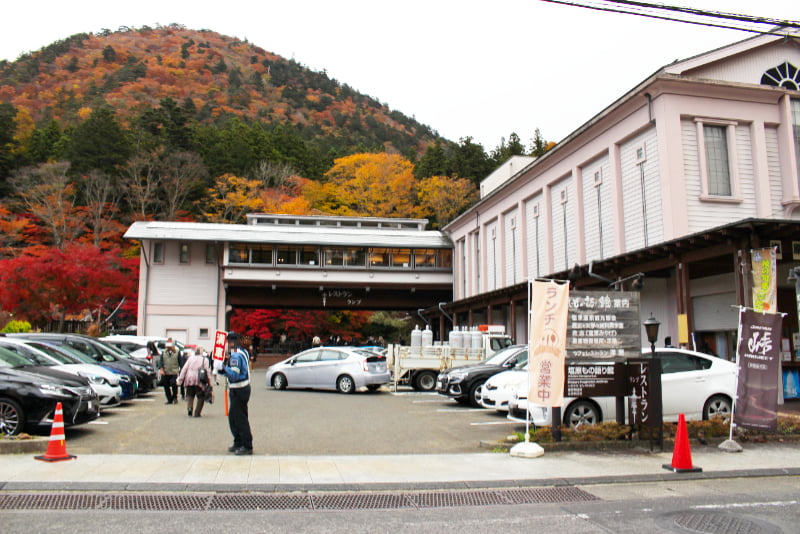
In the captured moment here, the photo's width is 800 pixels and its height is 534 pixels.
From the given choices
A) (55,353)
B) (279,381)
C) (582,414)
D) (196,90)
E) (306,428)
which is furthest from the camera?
(196,90)

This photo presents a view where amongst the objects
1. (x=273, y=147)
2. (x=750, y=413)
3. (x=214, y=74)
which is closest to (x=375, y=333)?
(x=273, y=147)

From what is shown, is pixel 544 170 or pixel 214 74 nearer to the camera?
pixel 544 170

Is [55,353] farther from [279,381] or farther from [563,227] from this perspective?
[563,227]

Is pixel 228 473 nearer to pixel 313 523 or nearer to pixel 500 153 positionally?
pixel 313 523

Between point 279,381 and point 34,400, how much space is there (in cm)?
1218

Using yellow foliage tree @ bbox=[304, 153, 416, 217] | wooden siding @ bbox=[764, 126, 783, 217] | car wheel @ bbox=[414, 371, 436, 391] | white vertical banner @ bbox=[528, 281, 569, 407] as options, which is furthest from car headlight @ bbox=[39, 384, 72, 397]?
yellow foliage tree @ bbox=[304, 153, 416, 217]

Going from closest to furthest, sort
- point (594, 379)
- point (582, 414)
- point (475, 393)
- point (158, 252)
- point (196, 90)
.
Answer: point (594, 379) → point (582, 414) → point (475, 393) → point (158, 252) → point (196, 90)

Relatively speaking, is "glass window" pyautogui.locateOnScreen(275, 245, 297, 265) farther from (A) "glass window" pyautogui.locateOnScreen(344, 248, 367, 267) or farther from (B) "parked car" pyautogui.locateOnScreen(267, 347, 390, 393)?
(B) "parked car" pyautogui.locateOnScreen(267, 347, 390, 393)

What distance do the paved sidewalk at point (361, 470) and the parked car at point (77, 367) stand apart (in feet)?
16.5

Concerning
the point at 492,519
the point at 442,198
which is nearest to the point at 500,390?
the point at 492,519

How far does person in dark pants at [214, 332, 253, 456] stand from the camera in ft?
32.0

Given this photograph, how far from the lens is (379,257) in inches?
1690

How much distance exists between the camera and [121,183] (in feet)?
180

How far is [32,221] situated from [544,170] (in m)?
41.3
